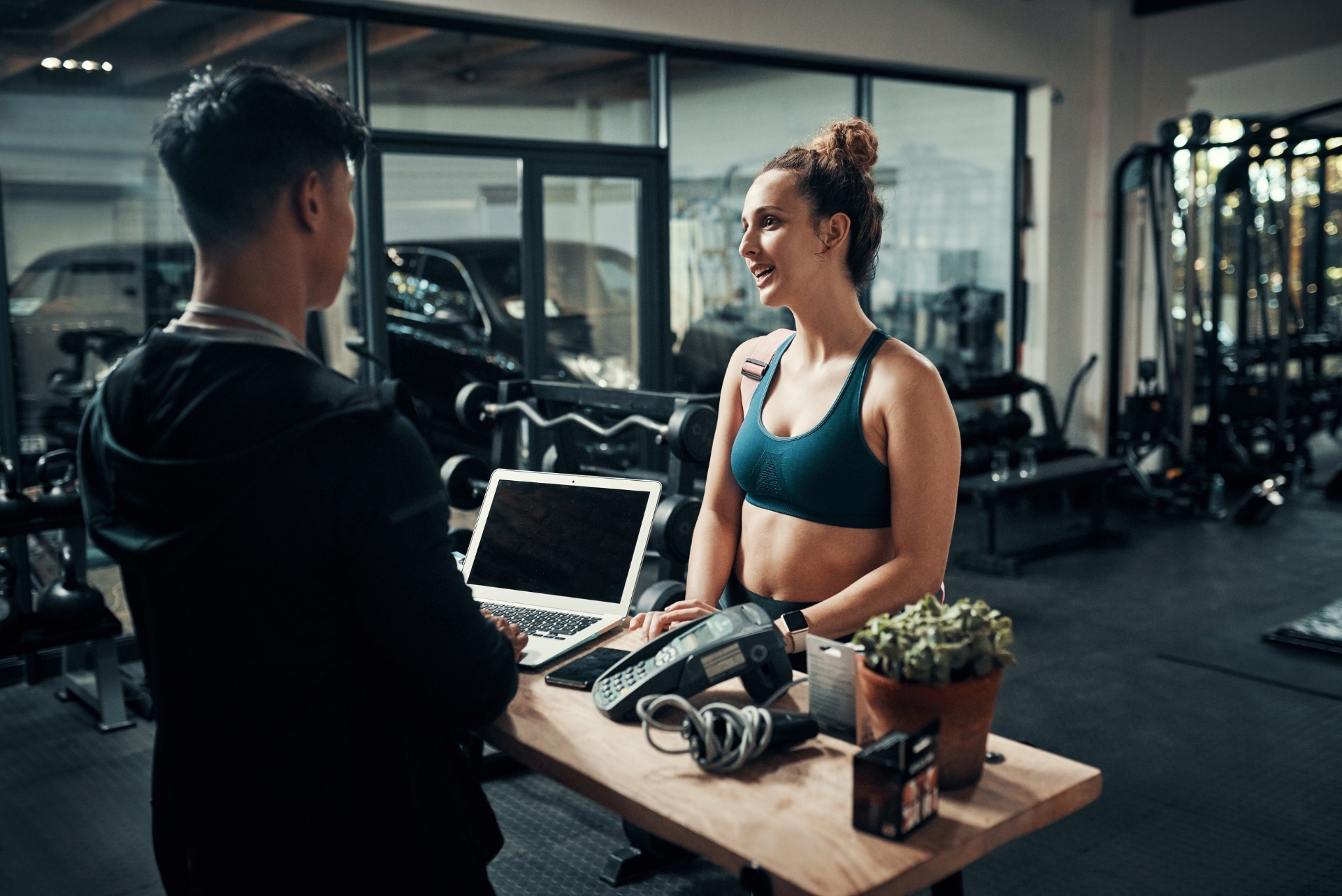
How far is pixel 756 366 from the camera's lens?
74.8 inches

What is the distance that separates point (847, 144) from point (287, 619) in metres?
1.12

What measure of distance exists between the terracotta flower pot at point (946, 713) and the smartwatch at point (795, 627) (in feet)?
1.40

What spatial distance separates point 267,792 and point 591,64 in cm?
448

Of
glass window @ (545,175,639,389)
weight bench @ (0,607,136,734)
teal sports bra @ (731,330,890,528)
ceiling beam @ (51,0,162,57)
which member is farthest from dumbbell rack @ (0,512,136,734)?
teal sports bra @ (731,330,890,528)

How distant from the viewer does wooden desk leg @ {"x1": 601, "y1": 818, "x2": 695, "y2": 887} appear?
97.1 inches

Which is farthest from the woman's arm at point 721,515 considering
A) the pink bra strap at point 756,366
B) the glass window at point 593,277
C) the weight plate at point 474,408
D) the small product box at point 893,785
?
the glass window at point 593,277

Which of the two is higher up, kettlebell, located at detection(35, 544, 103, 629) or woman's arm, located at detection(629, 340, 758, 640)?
woman's arm, located at detection(629, 340, 758, 640)

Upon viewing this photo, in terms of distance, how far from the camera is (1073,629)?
4320 mm

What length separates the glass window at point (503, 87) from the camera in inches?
175

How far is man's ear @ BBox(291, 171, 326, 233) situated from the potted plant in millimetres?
704

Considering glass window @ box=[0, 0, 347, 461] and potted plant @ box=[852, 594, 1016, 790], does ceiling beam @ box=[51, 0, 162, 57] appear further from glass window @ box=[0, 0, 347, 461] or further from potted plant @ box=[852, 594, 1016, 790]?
potted plant @ box=[852, 594, 1016, 790]

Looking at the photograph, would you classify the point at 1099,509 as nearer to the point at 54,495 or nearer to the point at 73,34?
the point at 54,495

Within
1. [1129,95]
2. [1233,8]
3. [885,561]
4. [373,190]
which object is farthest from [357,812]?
[1233,8]

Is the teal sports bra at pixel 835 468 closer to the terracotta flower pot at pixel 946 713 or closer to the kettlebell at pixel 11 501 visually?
the terracotta flower pot at pixel 946 713
